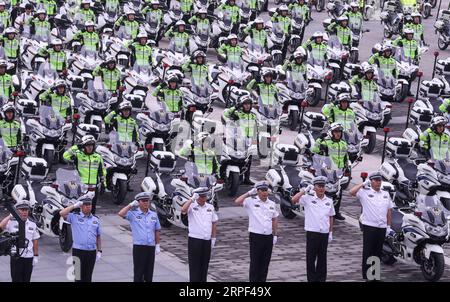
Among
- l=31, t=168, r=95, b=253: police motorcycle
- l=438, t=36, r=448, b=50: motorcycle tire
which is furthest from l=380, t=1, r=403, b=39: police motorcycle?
l=31, t=168, r=95, b=253: police motorcycle

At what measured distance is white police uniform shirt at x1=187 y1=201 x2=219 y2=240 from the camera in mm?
29453

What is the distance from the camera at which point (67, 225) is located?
107 feet

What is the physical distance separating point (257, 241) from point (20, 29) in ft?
87.1

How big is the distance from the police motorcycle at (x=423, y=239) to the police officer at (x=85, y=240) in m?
6.16

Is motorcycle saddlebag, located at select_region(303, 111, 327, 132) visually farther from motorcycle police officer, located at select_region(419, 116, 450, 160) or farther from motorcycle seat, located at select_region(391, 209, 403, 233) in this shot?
motorcycle seat, located at select_region(391, 209, 403, 233)

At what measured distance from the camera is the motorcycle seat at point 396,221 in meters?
32.6

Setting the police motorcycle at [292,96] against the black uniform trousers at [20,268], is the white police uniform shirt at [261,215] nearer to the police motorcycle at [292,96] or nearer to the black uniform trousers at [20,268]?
the black uniform trousers at [20,268]

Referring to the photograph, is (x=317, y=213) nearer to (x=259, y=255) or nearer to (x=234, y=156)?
(x=259, y=255)

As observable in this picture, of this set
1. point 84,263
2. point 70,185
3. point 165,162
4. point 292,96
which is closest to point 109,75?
point 292,96

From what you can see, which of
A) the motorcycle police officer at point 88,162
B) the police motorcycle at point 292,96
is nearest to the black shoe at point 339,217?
the motorcycle police officer at point 88,162

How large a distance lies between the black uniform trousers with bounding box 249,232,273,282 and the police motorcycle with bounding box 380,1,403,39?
2882 centimetres

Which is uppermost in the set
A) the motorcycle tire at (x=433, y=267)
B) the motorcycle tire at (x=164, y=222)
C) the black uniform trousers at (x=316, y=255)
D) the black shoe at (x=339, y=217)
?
the black uniform trousers at (x=316, y=255)

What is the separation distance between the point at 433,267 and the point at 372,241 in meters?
1.25

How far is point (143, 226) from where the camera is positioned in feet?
95.1
